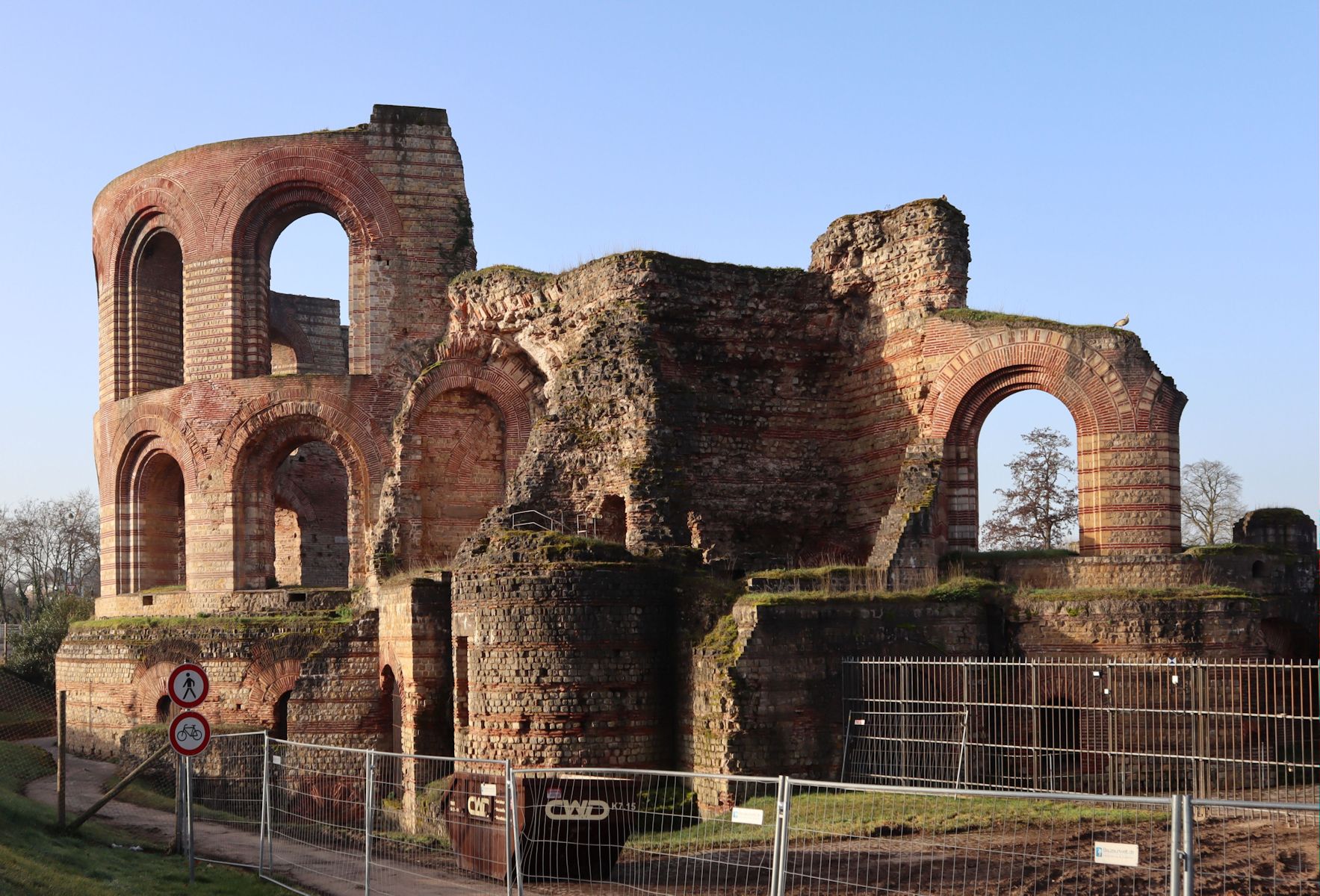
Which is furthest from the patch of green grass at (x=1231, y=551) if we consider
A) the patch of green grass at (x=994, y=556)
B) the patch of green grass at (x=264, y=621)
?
the patch of green grass at (x=264, y=621)

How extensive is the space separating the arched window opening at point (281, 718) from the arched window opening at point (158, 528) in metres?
5.27

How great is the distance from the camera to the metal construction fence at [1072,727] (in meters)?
16.0

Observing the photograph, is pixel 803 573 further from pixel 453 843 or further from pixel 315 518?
pixel 315 518

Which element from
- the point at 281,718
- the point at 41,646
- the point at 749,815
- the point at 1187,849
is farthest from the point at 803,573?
the point at 41,646

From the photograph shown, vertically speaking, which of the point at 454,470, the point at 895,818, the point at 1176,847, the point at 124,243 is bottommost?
the point at 895,818

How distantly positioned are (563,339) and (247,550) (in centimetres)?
724

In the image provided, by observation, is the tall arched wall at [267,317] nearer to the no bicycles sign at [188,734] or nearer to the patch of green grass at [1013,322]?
the patch of green grass at [1013,322]

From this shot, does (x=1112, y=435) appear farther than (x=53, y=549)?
No

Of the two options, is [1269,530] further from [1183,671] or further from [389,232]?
[389,232]

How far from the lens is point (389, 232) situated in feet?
85.8

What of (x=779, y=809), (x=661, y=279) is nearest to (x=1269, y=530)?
(x=661, y=279)

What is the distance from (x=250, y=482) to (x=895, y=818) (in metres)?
16.0

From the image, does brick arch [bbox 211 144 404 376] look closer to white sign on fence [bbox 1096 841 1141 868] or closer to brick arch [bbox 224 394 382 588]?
brick arch [bbox 224 394 382 588]

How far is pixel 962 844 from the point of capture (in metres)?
12.7
